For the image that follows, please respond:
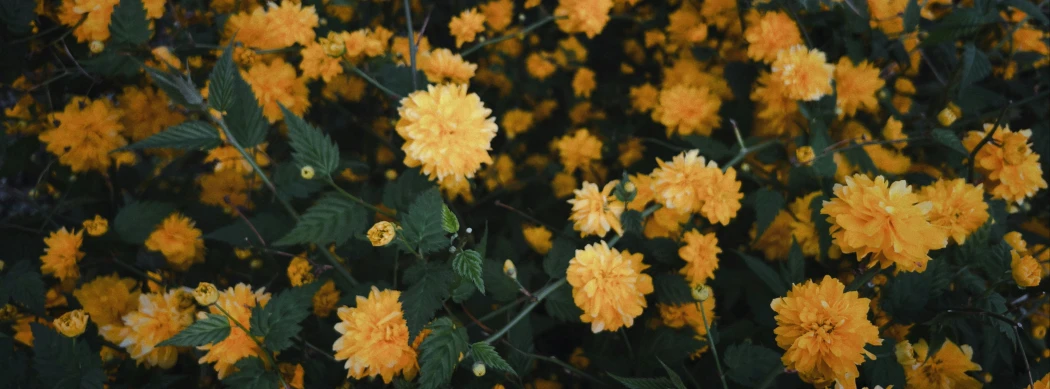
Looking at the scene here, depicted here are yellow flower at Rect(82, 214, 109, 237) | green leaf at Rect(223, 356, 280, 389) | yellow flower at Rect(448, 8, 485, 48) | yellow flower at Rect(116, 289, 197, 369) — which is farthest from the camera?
yellow flower at Rect(448, 8, 485, 48)

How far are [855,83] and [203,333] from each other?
1395 millimetres

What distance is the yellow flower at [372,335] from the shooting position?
2.90 ft

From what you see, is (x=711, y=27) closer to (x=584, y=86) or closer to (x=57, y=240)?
(x=584, y=86)

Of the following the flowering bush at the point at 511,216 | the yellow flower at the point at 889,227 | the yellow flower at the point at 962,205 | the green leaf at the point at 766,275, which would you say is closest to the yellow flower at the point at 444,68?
the flowering bush at the point at 511,216

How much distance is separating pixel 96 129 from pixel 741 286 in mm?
1500

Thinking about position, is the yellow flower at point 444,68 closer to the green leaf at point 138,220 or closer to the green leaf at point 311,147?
the green leaf at point 311,147

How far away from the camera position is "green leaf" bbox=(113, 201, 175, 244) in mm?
1178

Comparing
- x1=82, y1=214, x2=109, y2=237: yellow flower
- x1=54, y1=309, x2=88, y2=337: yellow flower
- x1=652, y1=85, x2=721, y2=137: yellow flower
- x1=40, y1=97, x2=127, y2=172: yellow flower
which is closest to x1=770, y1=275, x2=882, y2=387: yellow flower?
x1=652, y1=85, x2=721, y2=137: yellow flower

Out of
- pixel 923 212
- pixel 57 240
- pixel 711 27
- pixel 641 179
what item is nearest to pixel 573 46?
pixel 711 27

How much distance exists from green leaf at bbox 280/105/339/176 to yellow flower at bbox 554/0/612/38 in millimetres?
870

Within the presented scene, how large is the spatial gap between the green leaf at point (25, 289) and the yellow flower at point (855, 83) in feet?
5.47

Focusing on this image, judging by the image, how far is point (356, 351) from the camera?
90cm

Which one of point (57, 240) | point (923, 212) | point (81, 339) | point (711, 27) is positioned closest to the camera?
point (923, 212)

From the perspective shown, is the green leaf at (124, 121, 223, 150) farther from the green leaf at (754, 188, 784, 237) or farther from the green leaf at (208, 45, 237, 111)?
the green leaf at (754, 188, 784, 237)
